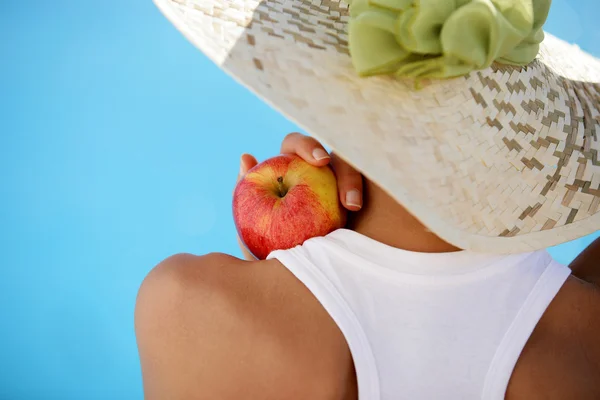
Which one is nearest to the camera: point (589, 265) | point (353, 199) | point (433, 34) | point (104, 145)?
point (433, 34)

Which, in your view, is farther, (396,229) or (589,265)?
(589,265)

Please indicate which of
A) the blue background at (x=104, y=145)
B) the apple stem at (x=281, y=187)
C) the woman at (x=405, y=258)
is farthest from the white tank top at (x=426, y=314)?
the blue background at (x=104, y=145)

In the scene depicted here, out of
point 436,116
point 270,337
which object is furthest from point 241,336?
point 436,116

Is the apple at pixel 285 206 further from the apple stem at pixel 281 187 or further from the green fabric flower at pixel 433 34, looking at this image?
the green fabric flower at pixel 433 34

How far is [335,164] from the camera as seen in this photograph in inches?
35.2

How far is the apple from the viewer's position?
2.72 feet

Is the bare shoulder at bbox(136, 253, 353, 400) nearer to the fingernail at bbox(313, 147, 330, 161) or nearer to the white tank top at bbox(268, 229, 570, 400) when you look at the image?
the white tank top at bbox(268, 229, 570, 400)

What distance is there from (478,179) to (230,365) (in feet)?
1.16

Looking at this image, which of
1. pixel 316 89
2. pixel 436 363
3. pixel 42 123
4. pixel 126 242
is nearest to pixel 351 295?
pixel 436 363

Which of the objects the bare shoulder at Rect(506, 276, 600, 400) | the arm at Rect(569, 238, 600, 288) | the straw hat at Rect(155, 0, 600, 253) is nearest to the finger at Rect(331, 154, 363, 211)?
the straw hat at Rect(155, 0, 600, 253)

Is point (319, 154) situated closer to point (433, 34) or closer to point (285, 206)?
point (285, 206)

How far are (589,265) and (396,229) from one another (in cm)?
40

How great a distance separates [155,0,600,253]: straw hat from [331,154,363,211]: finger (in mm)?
126

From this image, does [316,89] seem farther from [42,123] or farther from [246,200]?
[42,123]
